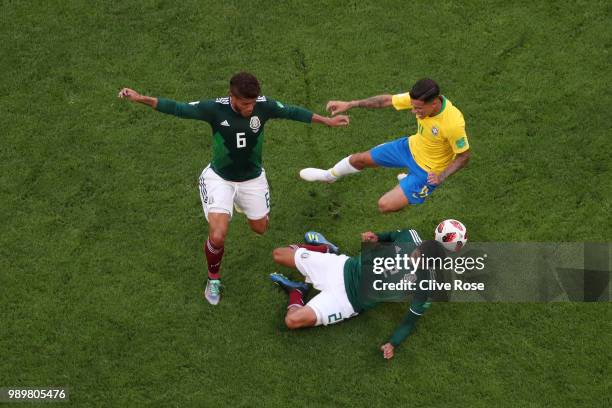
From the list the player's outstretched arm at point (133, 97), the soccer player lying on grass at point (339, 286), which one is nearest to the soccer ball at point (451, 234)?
the soccer player lying on grass at point (339, 286)

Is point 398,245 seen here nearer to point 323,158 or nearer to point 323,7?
point 323,158

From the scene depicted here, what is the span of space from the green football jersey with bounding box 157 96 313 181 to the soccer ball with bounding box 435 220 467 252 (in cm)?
190

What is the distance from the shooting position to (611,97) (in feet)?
34.4

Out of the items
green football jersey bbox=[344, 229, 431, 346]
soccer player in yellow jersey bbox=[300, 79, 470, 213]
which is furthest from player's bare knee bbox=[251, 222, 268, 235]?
green football jersey bbox=[344, 229, 431, 346]

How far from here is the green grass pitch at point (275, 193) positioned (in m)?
8.46

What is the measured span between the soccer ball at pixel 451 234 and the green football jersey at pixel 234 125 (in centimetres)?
190

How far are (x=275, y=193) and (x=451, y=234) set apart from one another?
7.41 ft

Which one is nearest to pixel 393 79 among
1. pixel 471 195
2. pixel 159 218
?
pixel 471 195

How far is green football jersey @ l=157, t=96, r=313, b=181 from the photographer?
8.21m

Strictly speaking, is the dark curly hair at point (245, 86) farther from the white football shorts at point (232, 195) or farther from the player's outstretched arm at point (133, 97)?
the white football shorts at point (232, 195)

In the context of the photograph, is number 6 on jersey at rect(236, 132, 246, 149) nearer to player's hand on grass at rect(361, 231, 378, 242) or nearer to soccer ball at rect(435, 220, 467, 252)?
player's hand on grass at rect(361, 231, 378, 242)

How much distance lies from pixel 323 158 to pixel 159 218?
2.16m

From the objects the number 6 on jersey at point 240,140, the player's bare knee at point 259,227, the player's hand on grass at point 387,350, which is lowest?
the player's hand on grass at point 387,350

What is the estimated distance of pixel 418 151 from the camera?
9.09 m
